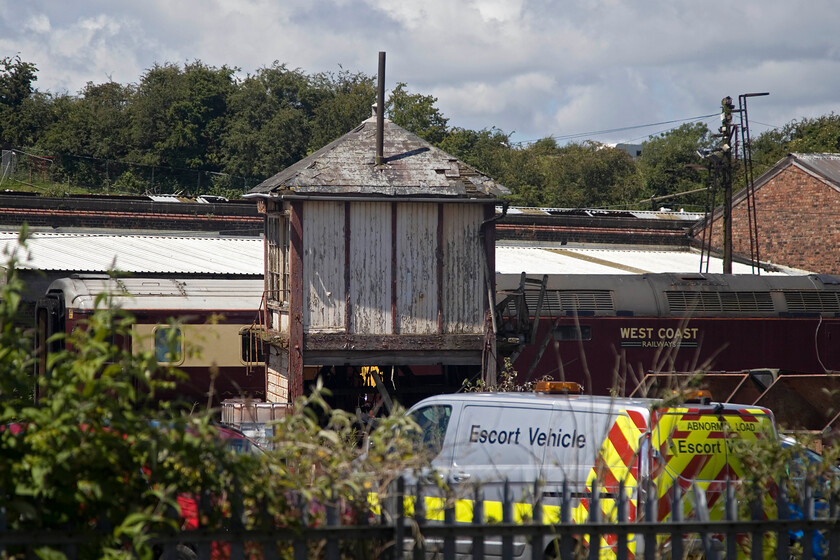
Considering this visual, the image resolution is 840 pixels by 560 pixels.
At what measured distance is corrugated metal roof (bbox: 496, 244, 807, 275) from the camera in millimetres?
28141

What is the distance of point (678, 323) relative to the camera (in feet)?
65.6

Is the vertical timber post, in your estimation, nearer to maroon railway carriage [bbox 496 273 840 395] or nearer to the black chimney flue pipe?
maroon railway carriage [bbox 496 273 840 395]

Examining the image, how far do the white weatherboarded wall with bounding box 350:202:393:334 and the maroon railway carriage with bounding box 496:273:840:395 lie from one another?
12.4ft

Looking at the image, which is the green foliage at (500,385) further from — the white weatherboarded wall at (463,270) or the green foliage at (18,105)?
the green foliage at (18,105)

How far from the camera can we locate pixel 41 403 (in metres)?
4.07

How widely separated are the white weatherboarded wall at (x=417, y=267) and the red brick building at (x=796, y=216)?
77.7ft

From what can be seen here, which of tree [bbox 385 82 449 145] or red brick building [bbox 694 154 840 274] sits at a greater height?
tree [bbox 385 82 449 145]

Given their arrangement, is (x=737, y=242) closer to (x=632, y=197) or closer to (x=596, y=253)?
(x=596, y=253)

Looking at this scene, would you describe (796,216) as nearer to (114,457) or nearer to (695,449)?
(695,449)

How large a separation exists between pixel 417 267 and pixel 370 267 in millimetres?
746

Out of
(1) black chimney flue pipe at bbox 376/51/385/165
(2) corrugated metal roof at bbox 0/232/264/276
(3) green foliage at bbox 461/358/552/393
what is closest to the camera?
(3) green foliage at bbox 461/358/552/393

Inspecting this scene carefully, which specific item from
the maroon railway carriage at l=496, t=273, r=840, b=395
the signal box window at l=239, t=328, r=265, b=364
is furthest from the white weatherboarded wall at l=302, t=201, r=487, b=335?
the signal box window at l=239, t=328, r=265, b=364

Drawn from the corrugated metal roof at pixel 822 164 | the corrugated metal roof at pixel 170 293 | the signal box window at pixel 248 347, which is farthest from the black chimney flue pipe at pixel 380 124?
the corrugated metal roof at pixel 822 164

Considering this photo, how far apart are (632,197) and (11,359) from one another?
252 feet
